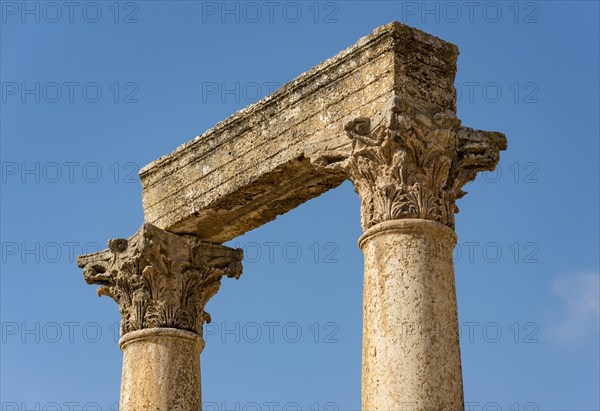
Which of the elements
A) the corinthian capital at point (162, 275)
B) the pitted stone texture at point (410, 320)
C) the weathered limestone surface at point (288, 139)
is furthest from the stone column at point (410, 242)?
the corinthian capital at point (162, 275)

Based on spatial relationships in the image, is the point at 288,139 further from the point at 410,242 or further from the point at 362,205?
the point at 410,242

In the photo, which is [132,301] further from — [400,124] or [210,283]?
[400,124]

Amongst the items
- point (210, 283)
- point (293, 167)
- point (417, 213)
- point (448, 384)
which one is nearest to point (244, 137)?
point (293, 167)

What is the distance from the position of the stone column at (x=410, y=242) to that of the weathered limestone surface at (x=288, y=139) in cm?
45

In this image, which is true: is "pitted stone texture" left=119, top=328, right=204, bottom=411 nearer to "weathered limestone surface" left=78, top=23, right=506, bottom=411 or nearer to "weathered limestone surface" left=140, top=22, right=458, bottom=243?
"weathered limestone surface" left=78, top=23, right=506, bottom=411

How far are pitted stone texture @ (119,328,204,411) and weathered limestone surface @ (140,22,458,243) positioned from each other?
75.7 inches

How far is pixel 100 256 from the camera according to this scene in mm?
24578

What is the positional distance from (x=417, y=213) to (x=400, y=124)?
127 cm

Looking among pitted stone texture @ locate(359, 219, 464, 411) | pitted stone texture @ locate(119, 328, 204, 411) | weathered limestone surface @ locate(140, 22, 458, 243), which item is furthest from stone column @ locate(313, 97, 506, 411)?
pitted stone texture @ locate(119, 328, 204, 411)

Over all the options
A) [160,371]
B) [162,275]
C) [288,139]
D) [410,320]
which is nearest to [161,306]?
[162,275]

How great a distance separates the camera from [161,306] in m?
23.8

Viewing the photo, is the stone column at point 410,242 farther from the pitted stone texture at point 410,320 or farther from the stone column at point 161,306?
the stone column at point 161,306

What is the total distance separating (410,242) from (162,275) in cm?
663

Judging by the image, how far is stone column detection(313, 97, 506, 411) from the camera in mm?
17844
